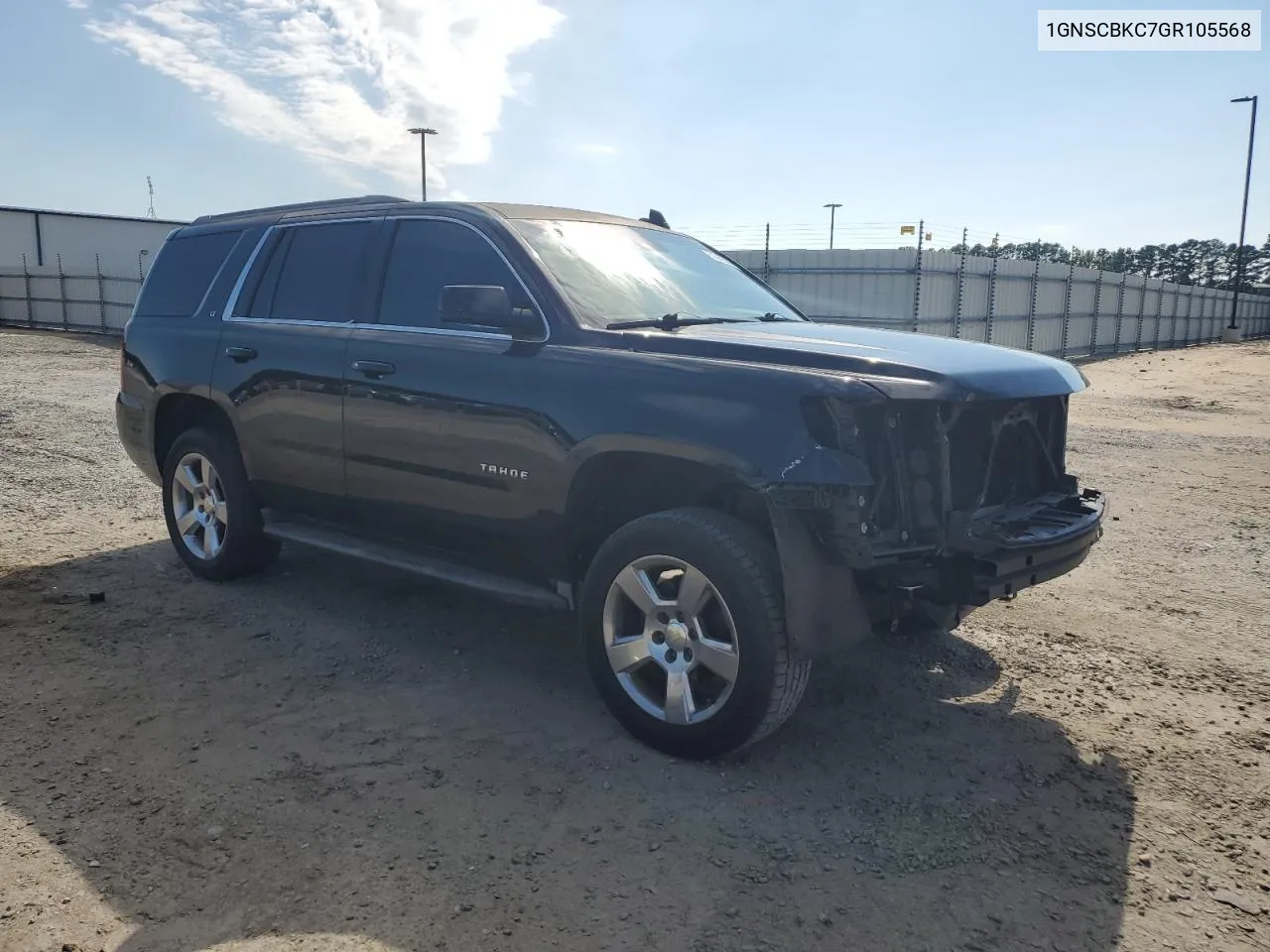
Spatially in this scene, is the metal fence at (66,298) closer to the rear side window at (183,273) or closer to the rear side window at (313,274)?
the rear side window at (183,273)

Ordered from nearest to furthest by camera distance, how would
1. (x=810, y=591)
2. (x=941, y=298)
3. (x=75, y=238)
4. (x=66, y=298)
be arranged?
(x=810, y=591), (x=941, y=298), (x=66, y=298), (x=75, y=238)

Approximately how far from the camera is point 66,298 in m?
31.3

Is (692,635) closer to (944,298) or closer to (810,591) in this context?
(810,591)

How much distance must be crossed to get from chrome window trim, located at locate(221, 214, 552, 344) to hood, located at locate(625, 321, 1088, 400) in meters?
0.56

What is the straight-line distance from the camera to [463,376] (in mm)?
4129

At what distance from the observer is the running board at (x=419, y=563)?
157 inches

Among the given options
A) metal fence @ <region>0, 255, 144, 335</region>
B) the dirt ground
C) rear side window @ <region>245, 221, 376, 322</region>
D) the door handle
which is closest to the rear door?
rear side window @ <region>245, 221, 376, 322</region>

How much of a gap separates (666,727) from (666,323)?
1591 mm

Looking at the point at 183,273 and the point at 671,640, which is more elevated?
the point at 183,273

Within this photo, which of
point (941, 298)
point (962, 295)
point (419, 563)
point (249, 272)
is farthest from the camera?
point (962, 295)

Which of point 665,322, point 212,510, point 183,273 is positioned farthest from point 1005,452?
point 183,273

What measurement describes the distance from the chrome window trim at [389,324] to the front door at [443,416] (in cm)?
1

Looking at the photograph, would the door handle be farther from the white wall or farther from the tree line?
the tree line

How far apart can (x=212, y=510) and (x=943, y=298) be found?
58.0 feet
